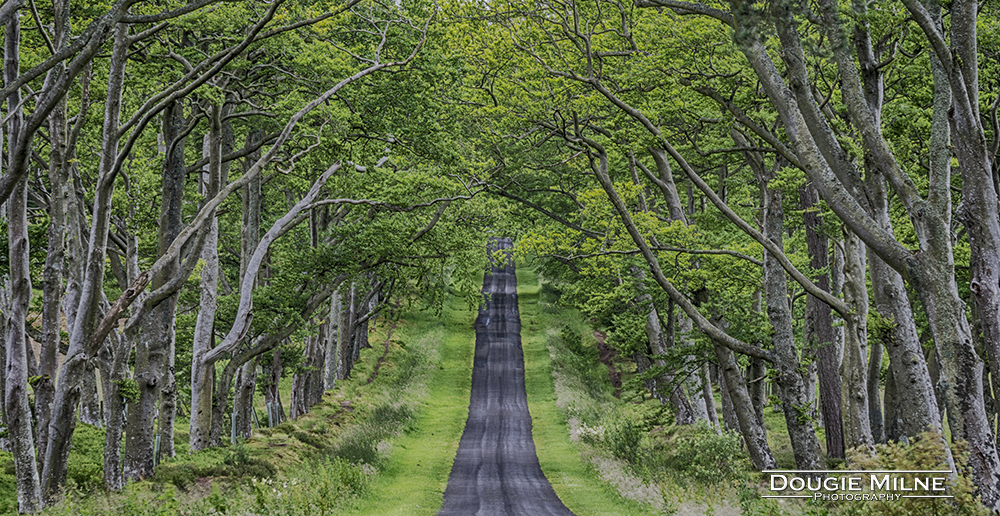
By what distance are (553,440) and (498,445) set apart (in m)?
2.40

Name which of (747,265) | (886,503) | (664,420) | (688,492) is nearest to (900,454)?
(886,503)

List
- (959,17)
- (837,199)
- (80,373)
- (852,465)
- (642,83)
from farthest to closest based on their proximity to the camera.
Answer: (642,83) < (80,373) < (852,465) < (837,199) < (959,17)

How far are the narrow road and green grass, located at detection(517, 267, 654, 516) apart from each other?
1.28 ft

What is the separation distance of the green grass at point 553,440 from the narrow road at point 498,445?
389 mm

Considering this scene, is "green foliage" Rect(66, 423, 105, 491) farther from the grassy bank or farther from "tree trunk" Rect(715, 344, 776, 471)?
"tree trunk" Rect(715, 344, 776, 471)

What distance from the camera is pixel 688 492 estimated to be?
1427cm

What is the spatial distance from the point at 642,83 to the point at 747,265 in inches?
239

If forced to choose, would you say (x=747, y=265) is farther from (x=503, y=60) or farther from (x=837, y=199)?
(x=837, y=199)

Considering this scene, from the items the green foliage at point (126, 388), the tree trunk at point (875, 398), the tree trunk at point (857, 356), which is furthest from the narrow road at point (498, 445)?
the tree trunk at point (875, 398)

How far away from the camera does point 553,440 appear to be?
89.2 ft

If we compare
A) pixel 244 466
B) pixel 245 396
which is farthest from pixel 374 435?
pixel 244 466

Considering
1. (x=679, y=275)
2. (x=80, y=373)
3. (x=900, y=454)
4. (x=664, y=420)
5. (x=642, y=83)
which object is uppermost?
(x=642, y=83)

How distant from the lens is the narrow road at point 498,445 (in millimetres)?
16047

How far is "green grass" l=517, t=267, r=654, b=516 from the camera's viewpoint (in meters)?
16.0
